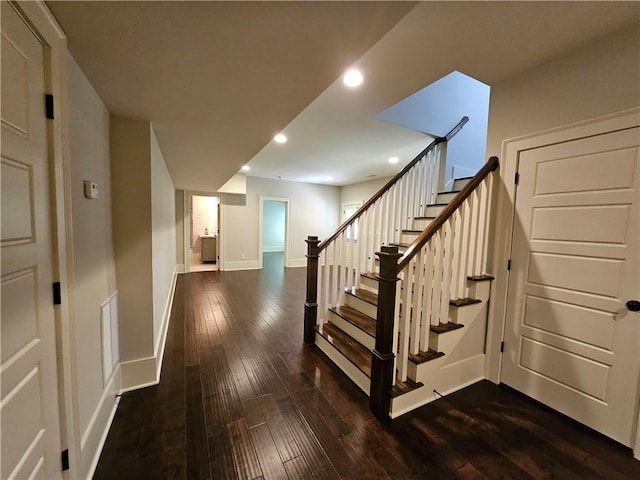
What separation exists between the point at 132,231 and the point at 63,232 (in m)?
0.85

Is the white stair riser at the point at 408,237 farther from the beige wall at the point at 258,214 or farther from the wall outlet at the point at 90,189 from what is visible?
the beige wall at the point at 258,214

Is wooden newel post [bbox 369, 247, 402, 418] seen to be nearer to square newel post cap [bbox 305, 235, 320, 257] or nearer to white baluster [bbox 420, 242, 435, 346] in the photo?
white baluster [bbox 420, 242, 435, 346]

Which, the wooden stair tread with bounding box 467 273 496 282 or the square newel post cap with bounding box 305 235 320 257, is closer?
the wooden stair tread with bounding box 467 273 496 282

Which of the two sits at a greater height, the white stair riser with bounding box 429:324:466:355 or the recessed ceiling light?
the recessed ceiling light

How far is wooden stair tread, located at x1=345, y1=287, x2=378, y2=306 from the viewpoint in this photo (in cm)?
263

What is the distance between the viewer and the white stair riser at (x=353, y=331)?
223 cm

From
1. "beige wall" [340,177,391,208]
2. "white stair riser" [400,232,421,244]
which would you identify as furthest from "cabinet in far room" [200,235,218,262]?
"white stair riser" [400,232,421,244]

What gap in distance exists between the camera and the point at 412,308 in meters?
1.88

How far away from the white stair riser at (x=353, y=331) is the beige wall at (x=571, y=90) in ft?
6.45

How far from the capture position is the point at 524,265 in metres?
2.02

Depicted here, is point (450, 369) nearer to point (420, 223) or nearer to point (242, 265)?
point (420, 223)

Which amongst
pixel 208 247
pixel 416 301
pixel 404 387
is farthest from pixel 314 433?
pixel 208 247

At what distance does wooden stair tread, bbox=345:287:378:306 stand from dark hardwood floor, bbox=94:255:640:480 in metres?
0.76

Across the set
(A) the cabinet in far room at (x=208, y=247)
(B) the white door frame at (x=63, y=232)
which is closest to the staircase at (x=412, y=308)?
(B) the white door frame at (x=63, y=232)
